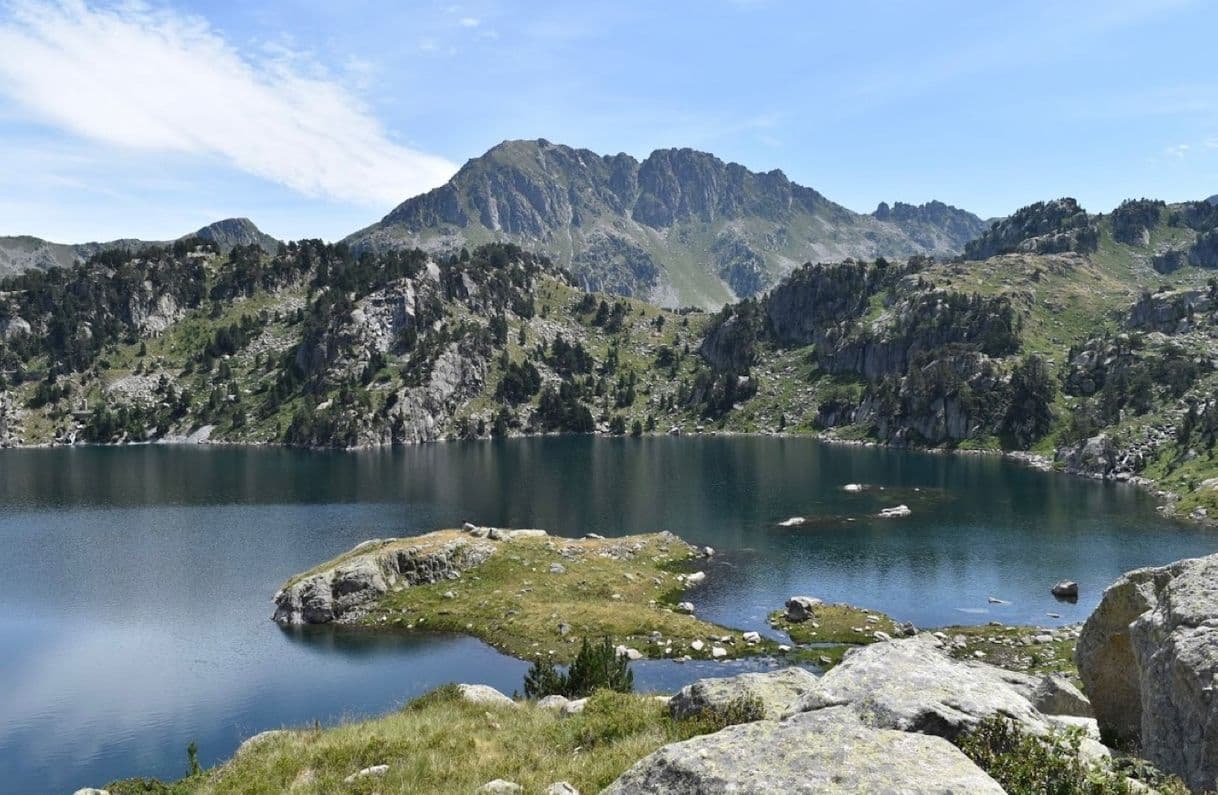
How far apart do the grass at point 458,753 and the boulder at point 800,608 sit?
161 ft

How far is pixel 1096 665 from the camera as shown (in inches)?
759

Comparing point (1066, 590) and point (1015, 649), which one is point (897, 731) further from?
point (1066, 590)

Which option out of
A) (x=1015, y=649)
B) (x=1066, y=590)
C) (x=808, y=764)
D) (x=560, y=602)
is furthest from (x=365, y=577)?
(x=808, y=764)

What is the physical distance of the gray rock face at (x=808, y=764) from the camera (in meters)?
9.84

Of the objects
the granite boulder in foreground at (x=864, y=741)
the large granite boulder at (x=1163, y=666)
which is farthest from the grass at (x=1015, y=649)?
the granite boulder in foreground at (x=864, y=741)

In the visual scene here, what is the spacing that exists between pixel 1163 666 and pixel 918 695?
16.8 ft

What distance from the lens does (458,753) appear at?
20688 mm

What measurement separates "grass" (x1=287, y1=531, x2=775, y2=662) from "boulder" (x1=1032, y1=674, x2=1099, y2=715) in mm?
44255

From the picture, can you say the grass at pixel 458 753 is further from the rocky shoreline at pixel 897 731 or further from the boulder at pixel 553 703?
the boulder at pixel 553 703

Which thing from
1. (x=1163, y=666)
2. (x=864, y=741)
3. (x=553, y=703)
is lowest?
(x=553, y=703)

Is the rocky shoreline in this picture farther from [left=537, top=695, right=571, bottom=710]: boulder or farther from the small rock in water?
the small rock in water

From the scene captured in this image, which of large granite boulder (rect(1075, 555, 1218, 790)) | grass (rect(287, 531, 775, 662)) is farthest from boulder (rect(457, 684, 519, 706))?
grass (rect(287, 531, 775, 662))

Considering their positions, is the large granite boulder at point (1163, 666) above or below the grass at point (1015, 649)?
above

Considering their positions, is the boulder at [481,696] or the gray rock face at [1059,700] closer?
the gray rock face at [1059,700]
